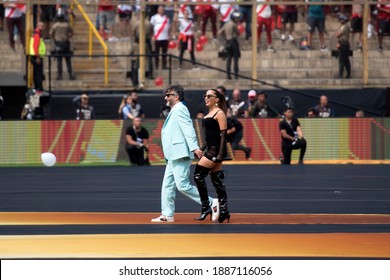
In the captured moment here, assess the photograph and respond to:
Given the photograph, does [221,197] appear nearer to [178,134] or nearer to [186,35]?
[178,134]

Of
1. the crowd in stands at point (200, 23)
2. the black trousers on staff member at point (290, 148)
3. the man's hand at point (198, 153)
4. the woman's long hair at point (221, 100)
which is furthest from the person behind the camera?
the crowd in stands at point (200, 23)

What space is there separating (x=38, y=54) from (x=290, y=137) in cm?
710

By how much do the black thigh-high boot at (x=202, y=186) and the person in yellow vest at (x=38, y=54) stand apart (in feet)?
53.3

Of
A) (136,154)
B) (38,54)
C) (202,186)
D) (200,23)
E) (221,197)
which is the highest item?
(200,23)

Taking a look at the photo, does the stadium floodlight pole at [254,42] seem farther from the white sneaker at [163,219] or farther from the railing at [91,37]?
the white sneaker at [163,219]

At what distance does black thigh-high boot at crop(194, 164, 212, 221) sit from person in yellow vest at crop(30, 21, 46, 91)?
16257 millimetres

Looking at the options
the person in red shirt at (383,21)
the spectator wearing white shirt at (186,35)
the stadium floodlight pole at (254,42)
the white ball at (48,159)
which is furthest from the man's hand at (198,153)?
the person in red shirt at (383,21)

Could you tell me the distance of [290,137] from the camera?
106ft

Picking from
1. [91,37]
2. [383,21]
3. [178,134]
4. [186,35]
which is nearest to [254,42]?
[186,35]

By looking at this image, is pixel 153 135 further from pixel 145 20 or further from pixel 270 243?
pixel 270 243

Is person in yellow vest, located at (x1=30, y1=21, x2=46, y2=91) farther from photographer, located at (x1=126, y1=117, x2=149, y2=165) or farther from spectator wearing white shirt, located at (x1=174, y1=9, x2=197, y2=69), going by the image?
spectator wearing white shirt, located at (x1=174, y1=9, x2=197, y2=69)

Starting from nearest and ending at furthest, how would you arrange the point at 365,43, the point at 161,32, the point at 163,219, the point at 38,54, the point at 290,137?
the point at 163,219 < the point at 290,137 < the point at 38,54 < the point at 365,43 < the point at 161,32

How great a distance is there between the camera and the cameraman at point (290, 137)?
1273 inches

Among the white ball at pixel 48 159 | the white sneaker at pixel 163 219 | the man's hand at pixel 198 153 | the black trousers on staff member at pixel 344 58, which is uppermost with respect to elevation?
the man's hand at pixel 198 153
